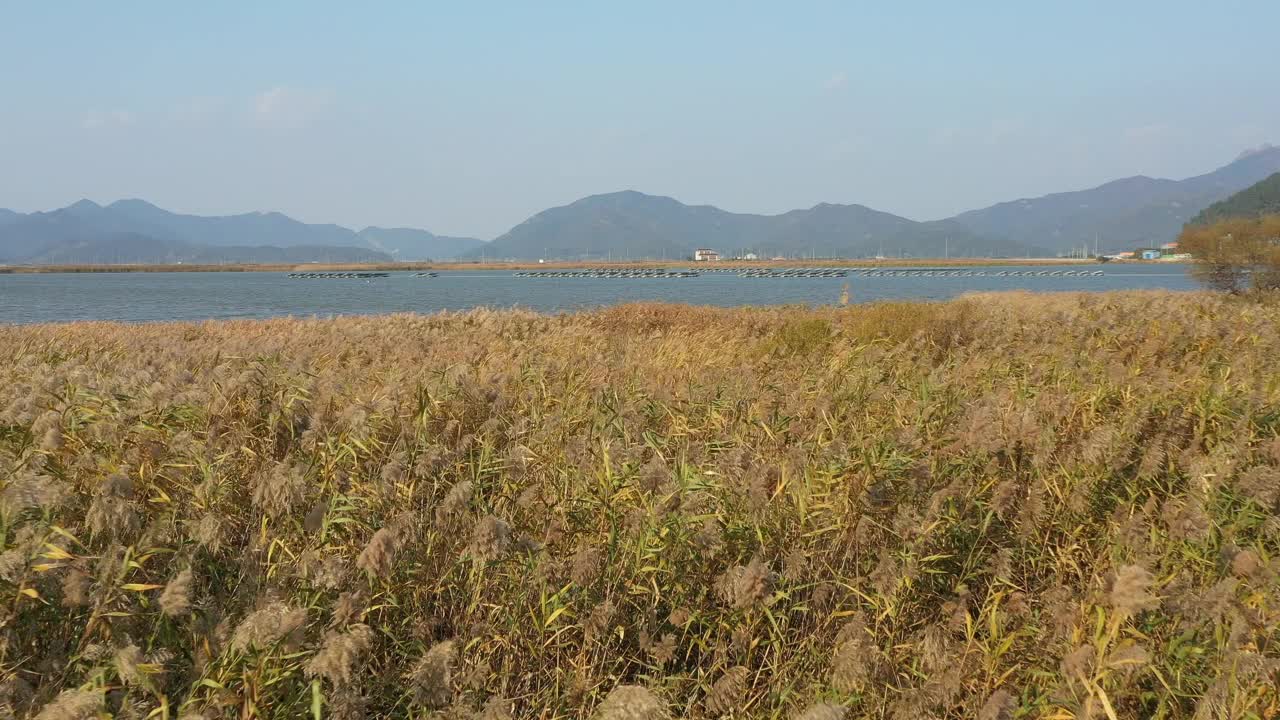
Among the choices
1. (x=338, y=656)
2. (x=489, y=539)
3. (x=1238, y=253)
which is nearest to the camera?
(x=338, y=656)

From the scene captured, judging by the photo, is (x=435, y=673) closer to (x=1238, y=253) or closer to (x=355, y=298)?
(x=1238, y=253)

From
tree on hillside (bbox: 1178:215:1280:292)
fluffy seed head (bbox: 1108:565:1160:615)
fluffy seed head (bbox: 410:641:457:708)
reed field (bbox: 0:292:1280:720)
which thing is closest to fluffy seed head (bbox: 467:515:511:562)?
reed field (bbox: 0:292:1280:720)

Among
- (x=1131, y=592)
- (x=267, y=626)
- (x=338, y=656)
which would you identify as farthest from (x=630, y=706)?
(x=1131, y=592)

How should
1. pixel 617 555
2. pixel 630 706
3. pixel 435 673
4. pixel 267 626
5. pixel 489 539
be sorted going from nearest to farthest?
pixel 630 706 < pixel 267 626 < pixel 435 673 < pixel 489 539 < pixel 617 555

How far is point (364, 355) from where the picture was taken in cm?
1012

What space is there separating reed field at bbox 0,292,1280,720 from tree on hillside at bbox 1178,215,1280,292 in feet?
140

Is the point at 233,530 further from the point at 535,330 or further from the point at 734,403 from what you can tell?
the point at 535,330

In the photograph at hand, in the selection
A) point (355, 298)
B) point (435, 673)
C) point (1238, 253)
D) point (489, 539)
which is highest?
point (1238, 253)

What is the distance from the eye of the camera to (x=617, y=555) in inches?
175

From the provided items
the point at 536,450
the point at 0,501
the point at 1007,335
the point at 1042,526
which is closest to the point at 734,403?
the point at 536,450

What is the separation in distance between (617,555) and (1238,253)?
50.0m

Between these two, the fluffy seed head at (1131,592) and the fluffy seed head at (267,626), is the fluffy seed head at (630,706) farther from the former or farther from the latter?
the fluffy seed head at (1131,592)

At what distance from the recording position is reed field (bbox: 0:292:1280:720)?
3371 millimetres

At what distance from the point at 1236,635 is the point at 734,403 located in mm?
4045
